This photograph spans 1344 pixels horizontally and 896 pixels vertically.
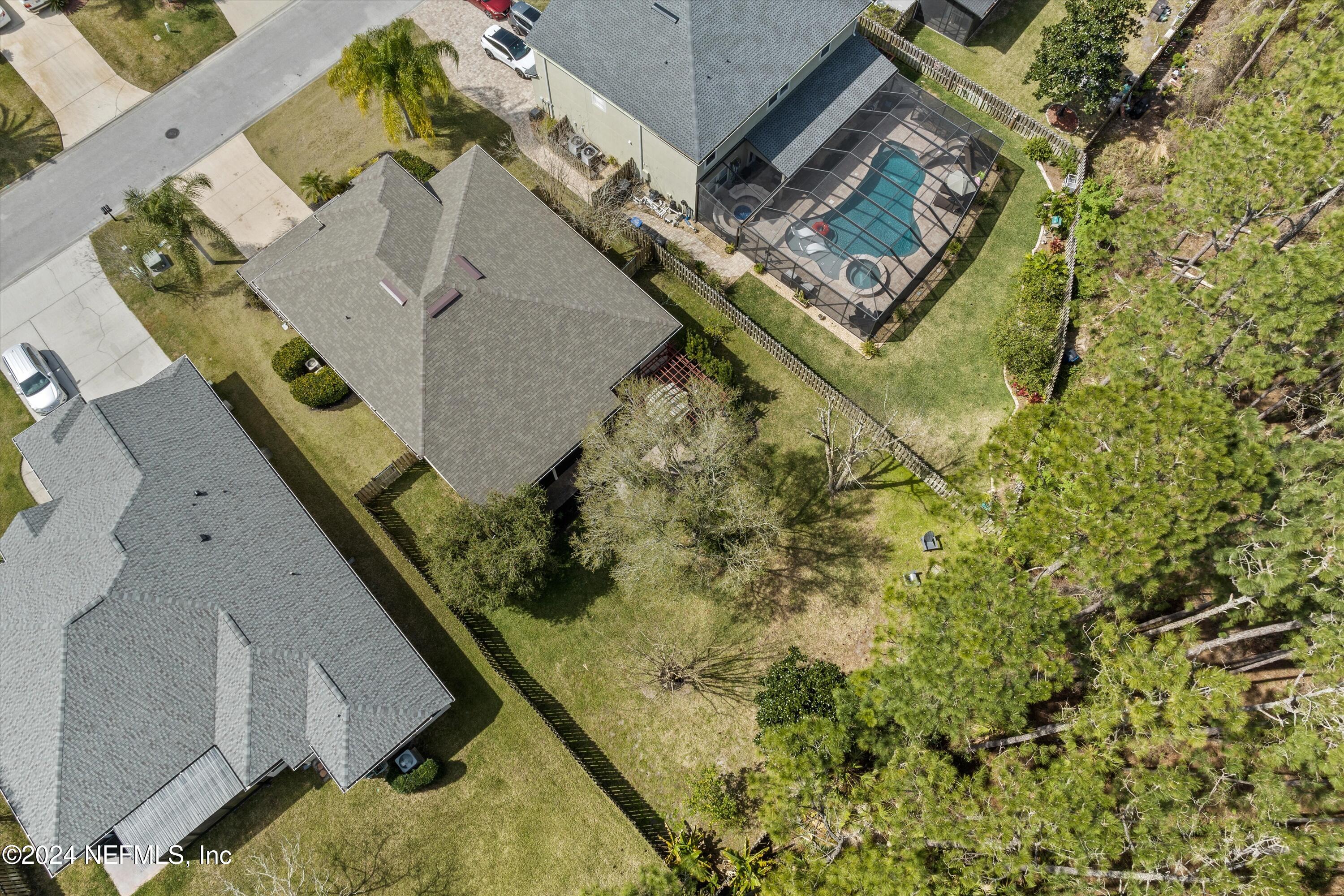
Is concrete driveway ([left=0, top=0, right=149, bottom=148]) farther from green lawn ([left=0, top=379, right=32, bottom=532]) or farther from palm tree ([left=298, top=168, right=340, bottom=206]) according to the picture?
green lawn ([left=0, top=379, right=32, bottom=532])

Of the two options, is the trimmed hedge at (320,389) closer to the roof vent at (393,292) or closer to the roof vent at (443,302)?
the roof vent at (393,292)

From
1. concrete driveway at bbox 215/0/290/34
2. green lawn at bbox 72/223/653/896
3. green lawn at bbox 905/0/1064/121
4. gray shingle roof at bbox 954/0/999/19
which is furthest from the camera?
concrete driveway at bbox 215/0/290/34

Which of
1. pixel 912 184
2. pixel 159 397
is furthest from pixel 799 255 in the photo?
pixel 159 397

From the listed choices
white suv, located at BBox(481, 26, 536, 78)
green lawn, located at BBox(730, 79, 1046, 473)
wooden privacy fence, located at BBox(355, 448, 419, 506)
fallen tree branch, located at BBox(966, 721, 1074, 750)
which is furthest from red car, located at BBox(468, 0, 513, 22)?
fallen tree branch, located at BBox(966, 721, 1074, 750)

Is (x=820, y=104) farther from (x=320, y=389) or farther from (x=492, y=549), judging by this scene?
(x=320, y=389)

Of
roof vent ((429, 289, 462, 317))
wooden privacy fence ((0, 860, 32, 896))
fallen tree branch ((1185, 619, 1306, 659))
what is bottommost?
wooden privacy fence ((0, 860, 32, 896))
